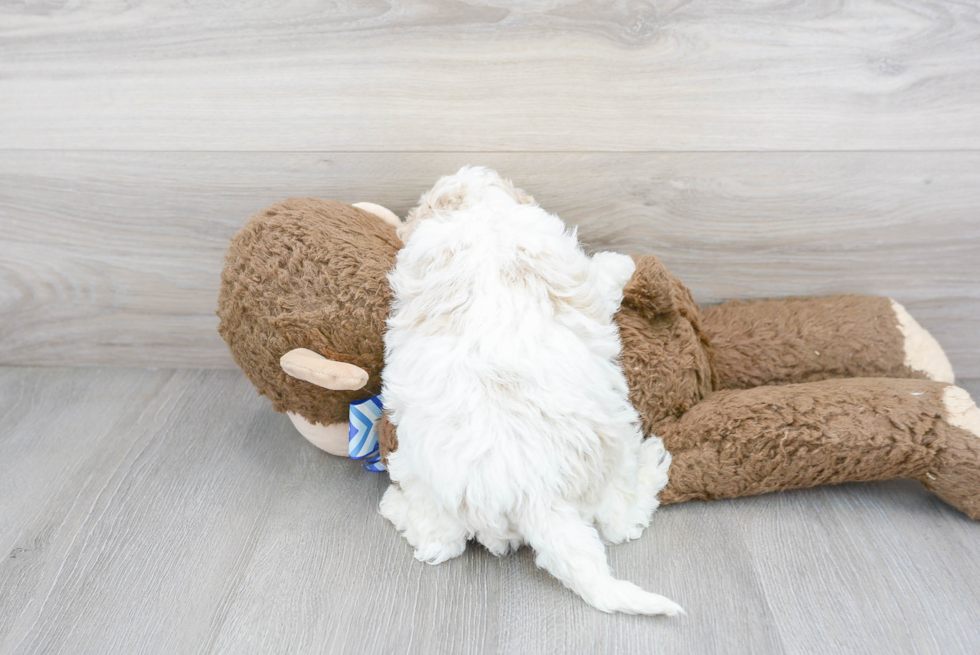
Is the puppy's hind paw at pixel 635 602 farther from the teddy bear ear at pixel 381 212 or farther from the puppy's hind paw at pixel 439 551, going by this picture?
the teddy bear ear at pixel 381 212

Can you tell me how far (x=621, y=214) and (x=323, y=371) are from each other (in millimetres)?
498

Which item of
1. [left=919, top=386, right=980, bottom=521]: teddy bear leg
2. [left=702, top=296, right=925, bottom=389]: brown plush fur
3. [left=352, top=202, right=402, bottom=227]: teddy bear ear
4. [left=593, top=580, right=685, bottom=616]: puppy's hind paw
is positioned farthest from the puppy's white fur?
[left=919, top=386, right=980, bottom=521]: teddy bear leg

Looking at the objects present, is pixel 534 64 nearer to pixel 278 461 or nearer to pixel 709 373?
pixel 709 373

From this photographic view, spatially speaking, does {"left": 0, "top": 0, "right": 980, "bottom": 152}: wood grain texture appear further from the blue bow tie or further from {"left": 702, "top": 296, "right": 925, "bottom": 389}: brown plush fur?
the blue bow tie

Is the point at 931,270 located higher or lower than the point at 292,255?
lower

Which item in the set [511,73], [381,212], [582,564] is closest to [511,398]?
[582,564]

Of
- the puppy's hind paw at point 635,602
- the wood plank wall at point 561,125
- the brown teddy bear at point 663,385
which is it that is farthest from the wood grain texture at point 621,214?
the puppy's hind paw at point 635,602

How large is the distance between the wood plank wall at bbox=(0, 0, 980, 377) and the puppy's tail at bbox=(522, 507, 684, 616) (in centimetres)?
47

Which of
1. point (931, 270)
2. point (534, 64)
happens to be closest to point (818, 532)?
point (931, 270)

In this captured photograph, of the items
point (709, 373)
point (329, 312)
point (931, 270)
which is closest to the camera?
point (329, 312)

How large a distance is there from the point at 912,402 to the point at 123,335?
121 centimetres

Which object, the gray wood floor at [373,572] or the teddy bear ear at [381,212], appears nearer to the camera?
the gray wood floor at [373,572]

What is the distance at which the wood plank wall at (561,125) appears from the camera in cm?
90

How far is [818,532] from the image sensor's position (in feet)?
2.66
